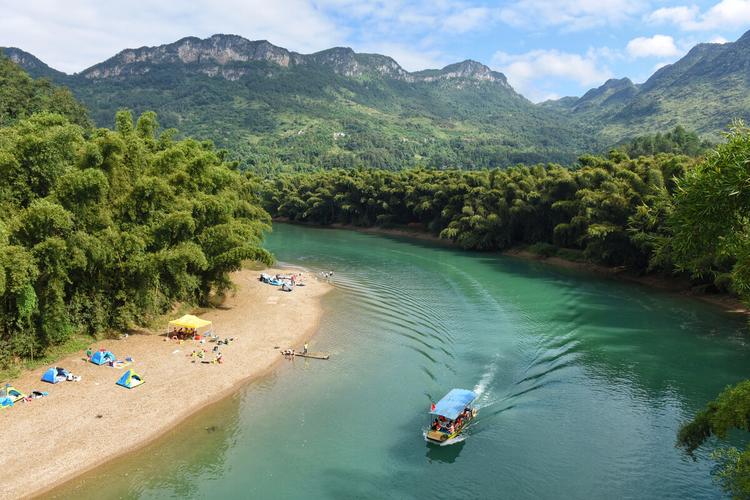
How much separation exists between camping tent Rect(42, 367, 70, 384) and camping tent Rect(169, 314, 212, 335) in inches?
328

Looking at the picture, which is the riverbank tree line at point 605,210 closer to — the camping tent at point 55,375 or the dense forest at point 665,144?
the dense forest at point 665,144

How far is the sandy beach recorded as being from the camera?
21984 millimetres

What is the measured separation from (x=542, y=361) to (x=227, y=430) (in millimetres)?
21487

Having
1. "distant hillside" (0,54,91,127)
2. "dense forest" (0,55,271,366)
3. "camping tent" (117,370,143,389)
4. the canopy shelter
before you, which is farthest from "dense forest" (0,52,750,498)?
"distant hillside" (0,54,91,127)

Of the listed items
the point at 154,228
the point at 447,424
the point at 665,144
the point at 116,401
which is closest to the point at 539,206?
the point at 154,228

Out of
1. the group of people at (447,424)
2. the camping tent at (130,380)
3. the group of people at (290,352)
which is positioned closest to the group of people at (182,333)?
the group of people at (290,352)

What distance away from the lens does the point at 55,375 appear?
2831 cm

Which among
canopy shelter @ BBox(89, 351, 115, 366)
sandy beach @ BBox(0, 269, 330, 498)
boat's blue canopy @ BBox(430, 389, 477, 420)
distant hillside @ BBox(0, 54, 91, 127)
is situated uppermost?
distant hillside @ BBox(0, 54, 91, 127)

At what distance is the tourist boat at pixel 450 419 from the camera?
80.8 ft

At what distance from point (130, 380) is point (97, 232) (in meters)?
9.67

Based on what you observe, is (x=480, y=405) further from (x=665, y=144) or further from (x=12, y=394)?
(x=665, y=144)

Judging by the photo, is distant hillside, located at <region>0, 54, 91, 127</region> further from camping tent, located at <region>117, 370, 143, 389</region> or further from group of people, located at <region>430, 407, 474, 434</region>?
group of people, located at <region>430, 407, 474, 434</region>

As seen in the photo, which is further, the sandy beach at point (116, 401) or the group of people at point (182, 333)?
the group of people at point (182, 333)

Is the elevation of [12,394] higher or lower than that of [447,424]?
Answer: lower
